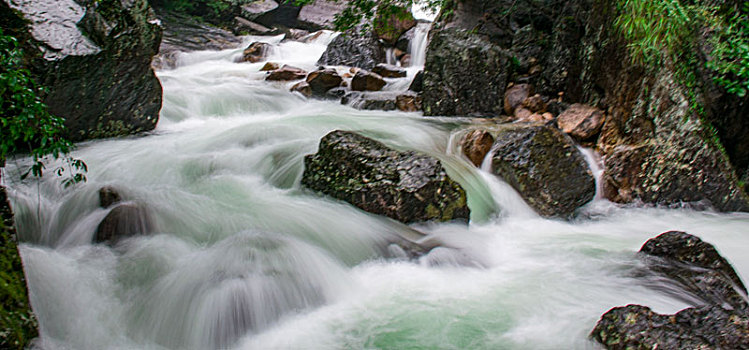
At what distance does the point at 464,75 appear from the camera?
23.2 ft

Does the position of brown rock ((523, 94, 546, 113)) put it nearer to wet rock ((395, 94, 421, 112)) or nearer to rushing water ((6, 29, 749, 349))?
wet rock ((395, 94, 421, 112))

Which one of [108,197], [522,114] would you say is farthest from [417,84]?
[108,197]

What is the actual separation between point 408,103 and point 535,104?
2085mm

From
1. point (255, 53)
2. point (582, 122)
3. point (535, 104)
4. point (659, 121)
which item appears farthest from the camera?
point (255, 53)

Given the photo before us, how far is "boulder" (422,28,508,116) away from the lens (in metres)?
7.03

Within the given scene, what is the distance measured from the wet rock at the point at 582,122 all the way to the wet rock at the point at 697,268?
2.52 metres

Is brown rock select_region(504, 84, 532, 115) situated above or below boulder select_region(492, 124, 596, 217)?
above

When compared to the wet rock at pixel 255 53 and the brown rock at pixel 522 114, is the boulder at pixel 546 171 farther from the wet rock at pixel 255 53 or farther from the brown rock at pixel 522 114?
the wet rock at pixel 255 53

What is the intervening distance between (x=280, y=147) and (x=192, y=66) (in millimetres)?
7609

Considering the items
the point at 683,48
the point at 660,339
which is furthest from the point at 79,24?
the point at 683,48

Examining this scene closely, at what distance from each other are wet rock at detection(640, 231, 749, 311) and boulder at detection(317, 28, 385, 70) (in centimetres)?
877

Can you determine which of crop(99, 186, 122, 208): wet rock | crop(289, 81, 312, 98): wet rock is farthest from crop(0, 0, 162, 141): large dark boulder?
crop(289, 81, 312, 98): wet rock

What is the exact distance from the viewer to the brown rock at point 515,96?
7.05 m

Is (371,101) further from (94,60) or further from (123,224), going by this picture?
(123,224)
